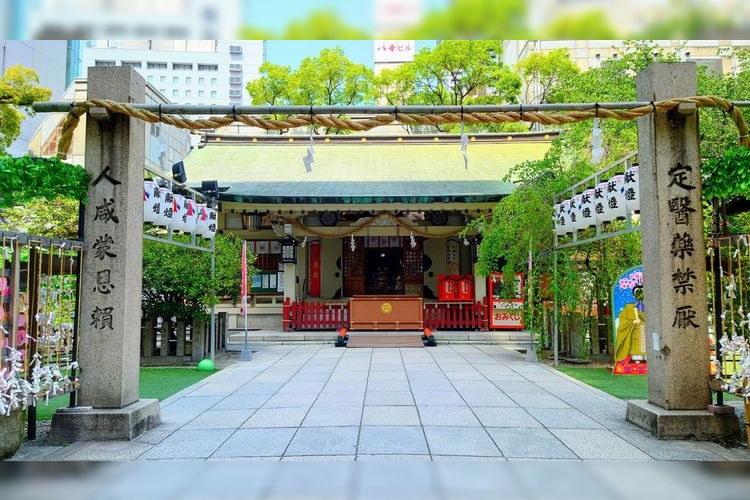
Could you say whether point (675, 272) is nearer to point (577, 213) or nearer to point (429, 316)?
point (577, 213)

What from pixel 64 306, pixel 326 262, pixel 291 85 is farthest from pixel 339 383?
pixel 291 85

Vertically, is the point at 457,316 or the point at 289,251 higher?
the point at 289,251

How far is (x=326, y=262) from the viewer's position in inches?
770

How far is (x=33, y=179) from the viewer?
5.21 metres

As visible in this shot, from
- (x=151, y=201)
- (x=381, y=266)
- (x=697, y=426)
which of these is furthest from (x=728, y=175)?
(x=381, y=266)

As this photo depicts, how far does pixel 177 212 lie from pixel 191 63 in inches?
2720

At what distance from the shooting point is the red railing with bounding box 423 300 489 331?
15508 mm

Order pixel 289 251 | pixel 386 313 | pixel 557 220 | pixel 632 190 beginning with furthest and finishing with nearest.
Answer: pixel 289 251 → pixel 386 313 → pixel 557 220 → pixel 632 190

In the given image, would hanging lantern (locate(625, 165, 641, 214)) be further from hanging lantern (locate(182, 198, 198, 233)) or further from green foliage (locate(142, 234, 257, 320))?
green foliage (locate(142, 234, 257, 320))

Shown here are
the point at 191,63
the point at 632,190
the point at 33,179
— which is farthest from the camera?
the point at 191,63

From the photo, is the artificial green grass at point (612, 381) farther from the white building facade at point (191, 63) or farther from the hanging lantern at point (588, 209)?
the white building facade at point (191, 63)

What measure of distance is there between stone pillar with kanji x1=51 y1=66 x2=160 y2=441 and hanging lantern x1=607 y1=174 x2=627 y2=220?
638 centimetres

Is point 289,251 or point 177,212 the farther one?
point 289,251

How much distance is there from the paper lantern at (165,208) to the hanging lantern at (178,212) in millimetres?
138
